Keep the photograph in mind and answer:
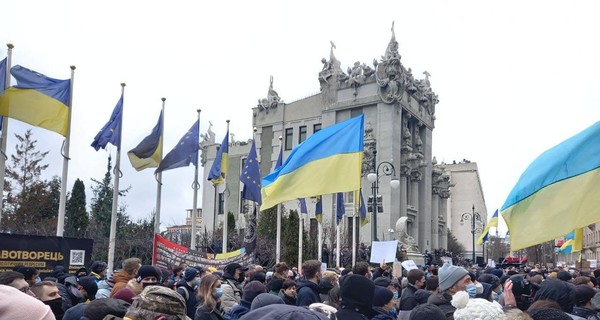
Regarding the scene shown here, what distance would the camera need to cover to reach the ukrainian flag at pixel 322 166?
13000 mm

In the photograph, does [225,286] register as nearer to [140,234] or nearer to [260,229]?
[260,229]

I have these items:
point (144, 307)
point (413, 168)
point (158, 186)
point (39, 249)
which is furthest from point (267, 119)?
point (144, 307)

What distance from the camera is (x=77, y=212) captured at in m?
43.3

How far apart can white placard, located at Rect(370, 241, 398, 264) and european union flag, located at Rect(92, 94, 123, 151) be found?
27.4 feet

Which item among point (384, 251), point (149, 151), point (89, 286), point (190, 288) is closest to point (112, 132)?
point (149, 151)

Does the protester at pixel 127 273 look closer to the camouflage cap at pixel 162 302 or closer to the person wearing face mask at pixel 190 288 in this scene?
the person wearing face mask at pixel 190 288

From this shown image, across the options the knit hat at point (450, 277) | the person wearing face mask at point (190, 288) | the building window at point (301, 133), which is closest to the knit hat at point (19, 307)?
the knit hat at point (450, 277)

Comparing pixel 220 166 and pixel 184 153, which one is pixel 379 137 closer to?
pixel 220 166

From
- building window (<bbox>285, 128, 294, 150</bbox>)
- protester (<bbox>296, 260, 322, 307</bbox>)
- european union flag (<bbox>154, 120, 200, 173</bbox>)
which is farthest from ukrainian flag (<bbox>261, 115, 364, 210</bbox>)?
building window (<bbox>285, 128, 294, 150</bbox>)

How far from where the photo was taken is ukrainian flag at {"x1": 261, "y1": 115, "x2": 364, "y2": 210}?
13.0 m

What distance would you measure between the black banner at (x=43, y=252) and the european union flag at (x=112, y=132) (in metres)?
5.61

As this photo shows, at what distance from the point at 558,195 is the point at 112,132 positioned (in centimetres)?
1370

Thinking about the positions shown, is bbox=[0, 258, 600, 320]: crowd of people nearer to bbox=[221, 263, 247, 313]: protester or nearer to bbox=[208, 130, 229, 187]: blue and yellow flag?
bbox=[221, 263, 247, 313]: protester

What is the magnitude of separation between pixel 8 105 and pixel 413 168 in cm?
4058
